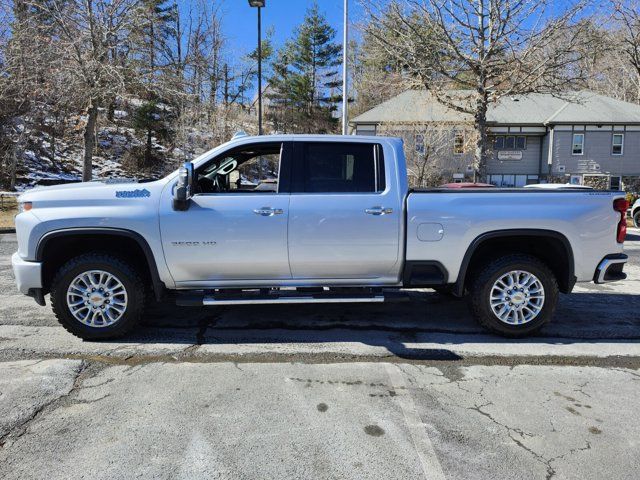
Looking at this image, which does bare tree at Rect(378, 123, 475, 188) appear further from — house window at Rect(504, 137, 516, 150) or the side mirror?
the side mirror

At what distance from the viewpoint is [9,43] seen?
622 inches

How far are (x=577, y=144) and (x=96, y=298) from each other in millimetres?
33309

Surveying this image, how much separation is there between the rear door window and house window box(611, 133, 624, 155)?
32936 millimetres

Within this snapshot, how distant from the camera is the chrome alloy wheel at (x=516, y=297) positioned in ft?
15.7

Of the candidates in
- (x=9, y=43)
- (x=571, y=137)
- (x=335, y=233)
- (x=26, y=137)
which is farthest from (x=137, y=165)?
(x=335, y=233)

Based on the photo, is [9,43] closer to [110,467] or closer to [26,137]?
[26,137]

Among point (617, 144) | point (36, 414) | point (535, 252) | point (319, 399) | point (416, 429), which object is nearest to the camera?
point (416, 429)

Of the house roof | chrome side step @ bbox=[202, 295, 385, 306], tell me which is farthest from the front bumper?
the house roof

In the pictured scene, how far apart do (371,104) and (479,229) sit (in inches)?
1366

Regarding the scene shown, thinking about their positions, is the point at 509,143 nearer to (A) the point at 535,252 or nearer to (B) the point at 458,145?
(B) the point at 458,145

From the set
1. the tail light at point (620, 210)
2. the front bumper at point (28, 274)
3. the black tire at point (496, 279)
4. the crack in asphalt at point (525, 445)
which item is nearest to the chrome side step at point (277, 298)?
the black tire at point (496, 279)

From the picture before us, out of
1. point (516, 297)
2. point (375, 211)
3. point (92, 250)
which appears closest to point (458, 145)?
point (516, 297)

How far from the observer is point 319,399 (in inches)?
141

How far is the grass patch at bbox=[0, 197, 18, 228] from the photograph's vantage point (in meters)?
14.8
